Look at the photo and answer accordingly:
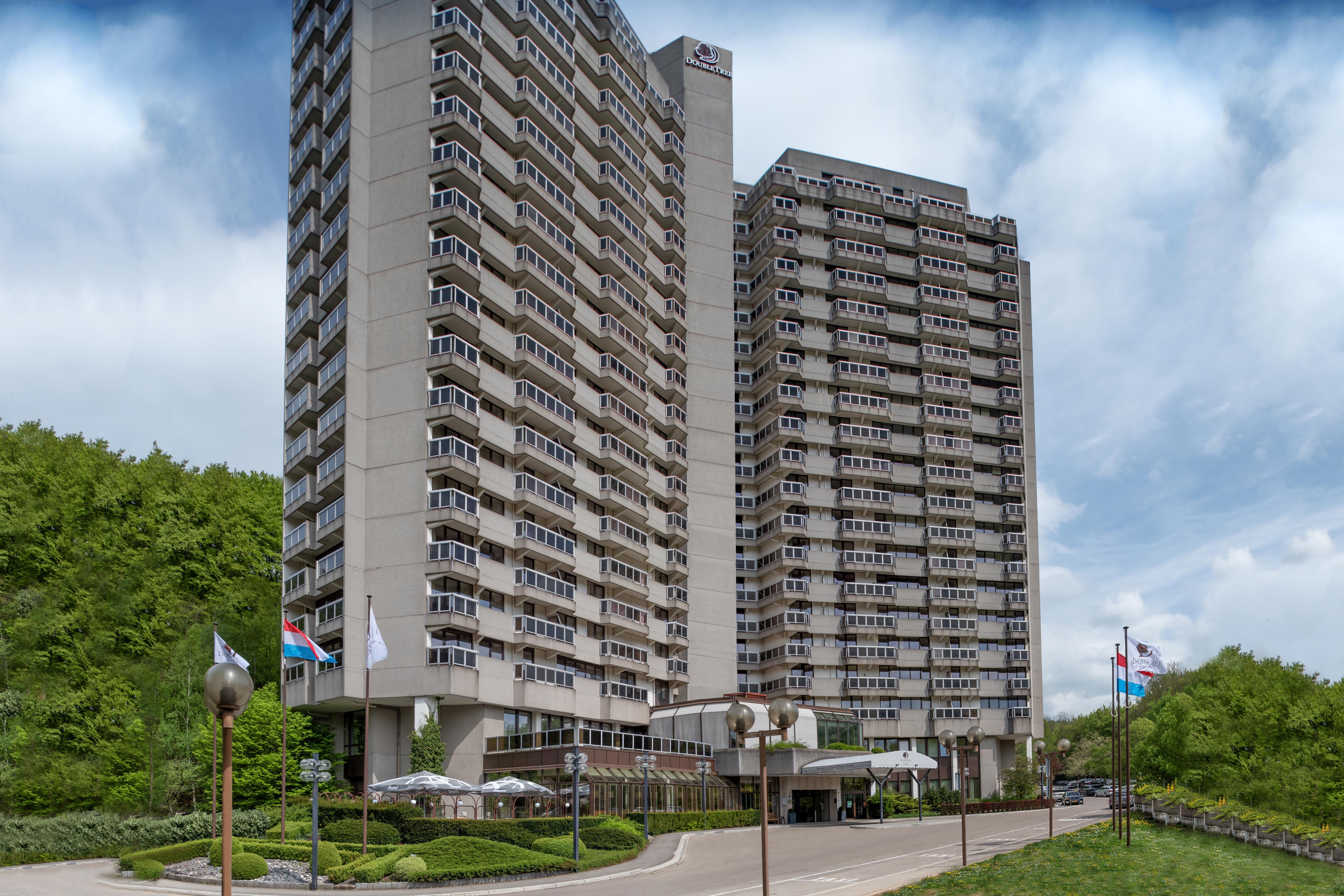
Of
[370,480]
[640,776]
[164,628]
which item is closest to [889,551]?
[640,776]

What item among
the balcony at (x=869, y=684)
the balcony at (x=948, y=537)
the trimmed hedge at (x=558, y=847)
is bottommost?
the trimmed hedge at (x=558, y=847)

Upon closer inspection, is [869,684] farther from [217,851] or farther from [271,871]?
[217,851]

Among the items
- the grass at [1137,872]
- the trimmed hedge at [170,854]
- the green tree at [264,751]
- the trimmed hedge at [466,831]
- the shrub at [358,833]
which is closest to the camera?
the grass at [1137,872]

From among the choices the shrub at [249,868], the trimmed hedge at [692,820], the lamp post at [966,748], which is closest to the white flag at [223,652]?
the shrub at [249,868]

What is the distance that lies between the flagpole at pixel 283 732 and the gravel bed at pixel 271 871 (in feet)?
7.04

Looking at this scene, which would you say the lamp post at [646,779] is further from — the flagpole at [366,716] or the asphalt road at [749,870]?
the flagpole at [366,716]

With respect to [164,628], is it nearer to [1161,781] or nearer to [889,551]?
[889,551]

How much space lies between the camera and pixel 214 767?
50.6 m

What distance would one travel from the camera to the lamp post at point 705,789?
66.7 metres

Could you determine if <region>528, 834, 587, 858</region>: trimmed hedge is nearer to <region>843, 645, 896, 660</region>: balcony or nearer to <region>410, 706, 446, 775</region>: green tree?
<region>410, 706, 446, 775</region>: green tree

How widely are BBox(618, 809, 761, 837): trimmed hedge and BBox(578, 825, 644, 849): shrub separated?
832cm

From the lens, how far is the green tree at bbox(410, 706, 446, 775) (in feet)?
204

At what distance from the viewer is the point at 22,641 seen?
70750 mm

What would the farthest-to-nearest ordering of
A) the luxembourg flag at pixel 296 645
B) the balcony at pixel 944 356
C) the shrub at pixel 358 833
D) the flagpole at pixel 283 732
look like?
the balcony at pixel 944 356 → the flagpole at pixel 283 732 → the shrub at pixel 358 833 → the luxembourg flag at pixel 296 645
